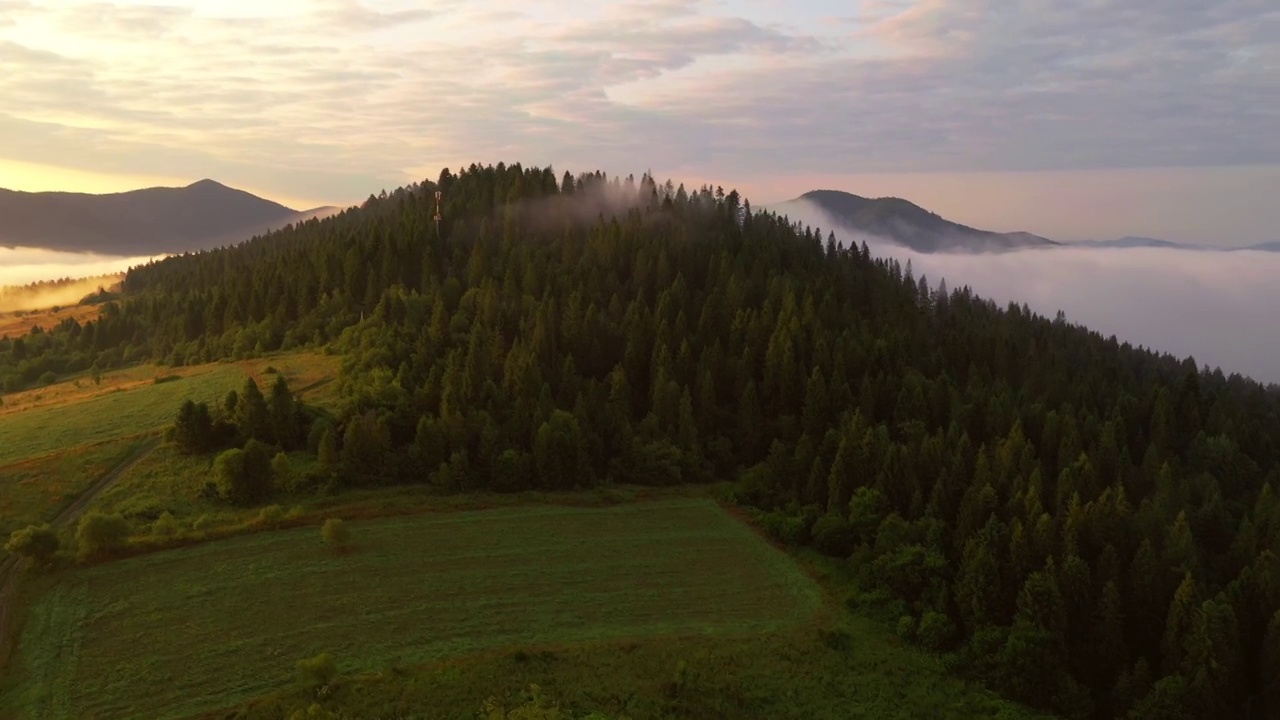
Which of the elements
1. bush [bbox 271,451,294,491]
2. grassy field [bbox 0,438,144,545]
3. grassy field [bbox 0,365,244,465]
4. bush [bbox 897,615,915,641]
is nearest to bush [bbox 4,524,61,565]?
grassy field [bbox 0,438,144,545]

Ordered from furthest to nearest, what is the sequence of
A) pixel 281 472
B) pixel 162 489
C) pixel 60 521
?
pixel 281 472
pixel 162 489
pixel 60 521

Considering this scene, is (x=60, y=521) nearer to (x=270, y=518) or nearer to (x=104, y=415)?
(x=270, y=518)

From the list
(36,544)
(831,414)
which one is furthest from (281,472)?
(831,414)

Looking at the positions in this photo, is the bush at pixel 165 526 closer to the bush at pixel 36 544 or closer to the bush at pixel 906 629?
the bush at pixel 36 544

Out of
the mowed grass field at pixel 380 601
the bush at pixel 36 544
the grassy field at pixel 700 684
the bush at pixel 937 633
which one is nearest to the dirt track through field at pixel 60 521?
the mowed grass field at pixel 380 601

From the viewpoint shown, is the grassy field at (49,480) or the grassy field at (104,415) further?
the grassy field at (104,415)
